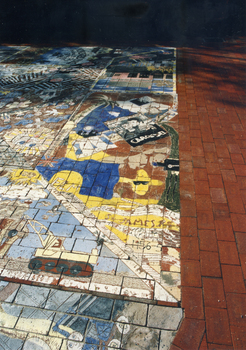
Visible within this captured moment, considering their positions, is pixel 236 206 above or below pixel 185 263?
above

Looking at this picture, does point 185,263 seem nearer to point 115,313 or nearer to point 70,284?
point 115,313

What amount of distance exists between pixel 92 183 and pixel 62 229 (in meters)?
0.98

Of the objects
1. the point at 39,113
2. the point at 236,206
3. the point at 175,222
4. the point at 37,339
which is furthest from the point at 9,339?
the point at 39,113

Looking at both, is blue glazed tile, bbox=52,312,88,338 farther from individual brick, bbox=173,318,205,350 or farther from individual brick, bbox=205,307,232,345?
individual brick, bbox=205,307,232,345

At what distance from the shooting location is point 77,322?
2645 mm

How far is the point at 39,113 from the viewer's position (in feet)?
19.1

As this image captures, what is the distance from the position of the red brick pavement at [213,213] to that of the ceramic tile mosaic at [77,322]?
0.86ft

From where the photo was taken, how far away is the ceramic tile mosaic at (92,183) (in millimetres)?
3059

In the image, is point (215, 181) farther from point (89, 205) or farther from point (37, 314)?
point (37, 314)

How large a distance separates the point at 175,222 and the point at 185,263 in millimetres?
621

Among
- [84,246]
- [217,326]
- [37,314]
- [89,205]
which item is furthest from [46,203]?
[217,326]

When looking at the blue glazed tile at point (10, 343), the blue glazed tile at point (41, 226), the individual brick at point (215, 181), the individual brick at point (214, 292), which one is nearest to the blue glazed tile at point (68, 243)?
the blue glazed tile at point (41, 226)

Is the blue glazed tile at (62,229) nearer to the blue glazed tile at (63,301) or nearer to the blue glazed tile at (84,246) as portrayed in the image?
the blue glazed tile at (84,246)

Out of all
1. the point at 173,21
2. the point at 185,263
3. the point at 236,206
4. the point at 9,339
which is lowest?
the point at 9,339
